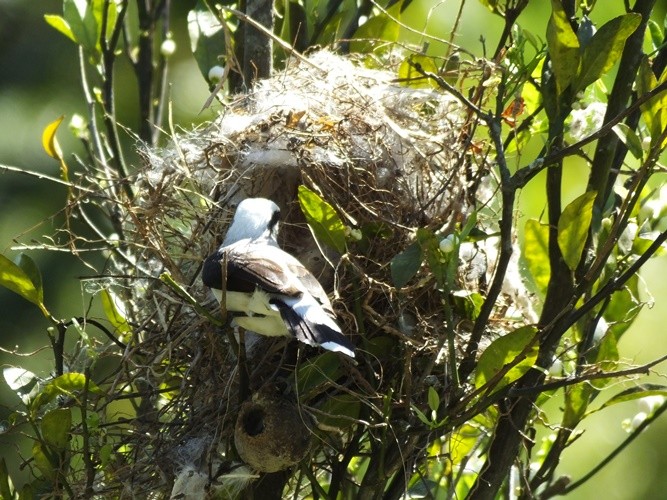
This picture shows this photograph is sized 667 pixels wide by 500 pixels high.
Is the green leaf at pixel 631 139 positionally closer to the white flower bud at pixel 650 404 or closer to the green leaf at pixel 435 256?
the green leaf at pixel 435 256

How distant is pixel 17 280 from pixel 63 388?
0.27m

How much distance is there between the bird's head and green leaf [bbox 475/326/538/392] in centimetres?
56

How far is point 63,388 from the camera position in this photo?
2.31m

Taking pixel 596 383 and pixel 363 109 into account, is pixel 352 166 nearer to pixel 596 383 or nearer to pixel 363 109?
pixel 363 109

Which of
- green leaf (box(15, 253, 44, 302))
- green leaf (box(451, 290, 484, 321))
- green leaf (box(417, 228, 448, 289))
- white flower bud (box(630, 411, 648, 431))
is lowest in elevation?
white flower bud (box(630, 411, 648, 431))

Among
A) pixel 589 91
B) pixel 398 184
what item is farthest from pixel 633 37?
pixel 398 184

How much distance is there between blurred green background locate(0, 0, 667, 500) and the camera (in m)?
4.14

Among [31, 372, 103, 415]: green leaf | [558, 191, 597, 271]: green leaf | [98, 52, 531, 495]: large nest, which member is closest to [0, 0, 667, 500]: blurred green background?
[98, 52, 531, 495]: large nest

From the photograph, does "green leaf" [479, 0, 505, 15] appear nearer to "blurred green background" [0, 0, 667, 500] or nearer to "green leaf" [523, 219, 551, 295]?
"green leaf" [523, 219, 551, 295]

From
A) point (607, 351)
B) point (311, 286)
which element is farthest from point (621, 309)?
point (311, 286)

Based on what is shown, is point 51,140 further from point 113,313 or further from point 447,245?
point 447,245

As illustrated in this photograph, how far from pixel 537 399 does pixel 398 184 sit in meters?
0.58

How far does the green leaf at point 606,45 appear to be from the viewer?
77.3 inches

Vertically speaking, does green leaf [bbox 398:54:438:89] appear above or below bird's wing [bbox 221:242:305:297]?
above
